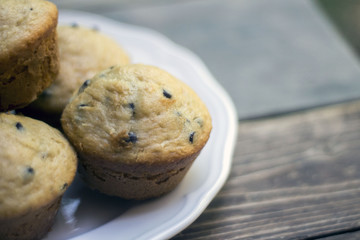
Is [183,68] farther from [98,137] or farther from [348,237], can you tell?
[348,237]

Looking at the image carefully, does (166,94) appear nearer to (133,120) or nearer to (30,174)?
(133,120)

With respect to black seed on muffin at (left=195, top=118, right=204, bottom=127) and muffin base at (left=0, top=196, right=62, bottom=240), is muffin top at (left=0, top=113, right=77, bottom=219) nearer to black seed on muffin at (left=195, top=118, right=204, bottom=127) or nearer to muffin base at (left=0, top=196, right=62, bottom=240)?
muffin base at (left=0, top=196, right=62, bottom=240)

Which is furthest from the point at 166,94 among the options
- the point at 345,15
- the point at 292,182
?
the point at 345,15

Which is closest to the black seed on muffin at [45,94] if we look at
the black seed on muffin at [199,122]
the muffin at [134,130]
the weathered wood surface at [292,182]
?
the muffin at [134,130]

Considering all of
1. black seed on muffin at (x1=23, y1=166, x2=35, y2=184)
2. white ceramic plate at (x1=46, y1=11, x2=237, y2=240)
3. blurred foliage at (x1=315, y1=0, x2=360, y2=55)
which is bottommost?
blurred foliage at (x1=315, y1=0, x2=360, y2=55)

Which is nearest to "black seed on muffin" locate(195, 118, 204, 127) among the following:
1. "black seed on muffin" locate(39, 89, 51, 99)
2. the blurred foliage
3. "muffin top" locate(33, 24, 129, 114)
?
"muffin top" locate(33, 24, 129, 114)

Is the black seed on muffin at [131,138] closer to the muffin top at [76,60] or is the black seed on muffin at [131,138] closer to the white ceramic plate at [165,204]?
the white ceramic plate at [165,204]

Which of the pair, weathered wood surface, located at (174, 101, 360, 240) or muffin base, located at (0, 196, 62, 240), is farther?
weathered wood surface, located at (174, 101, 360, 240)
